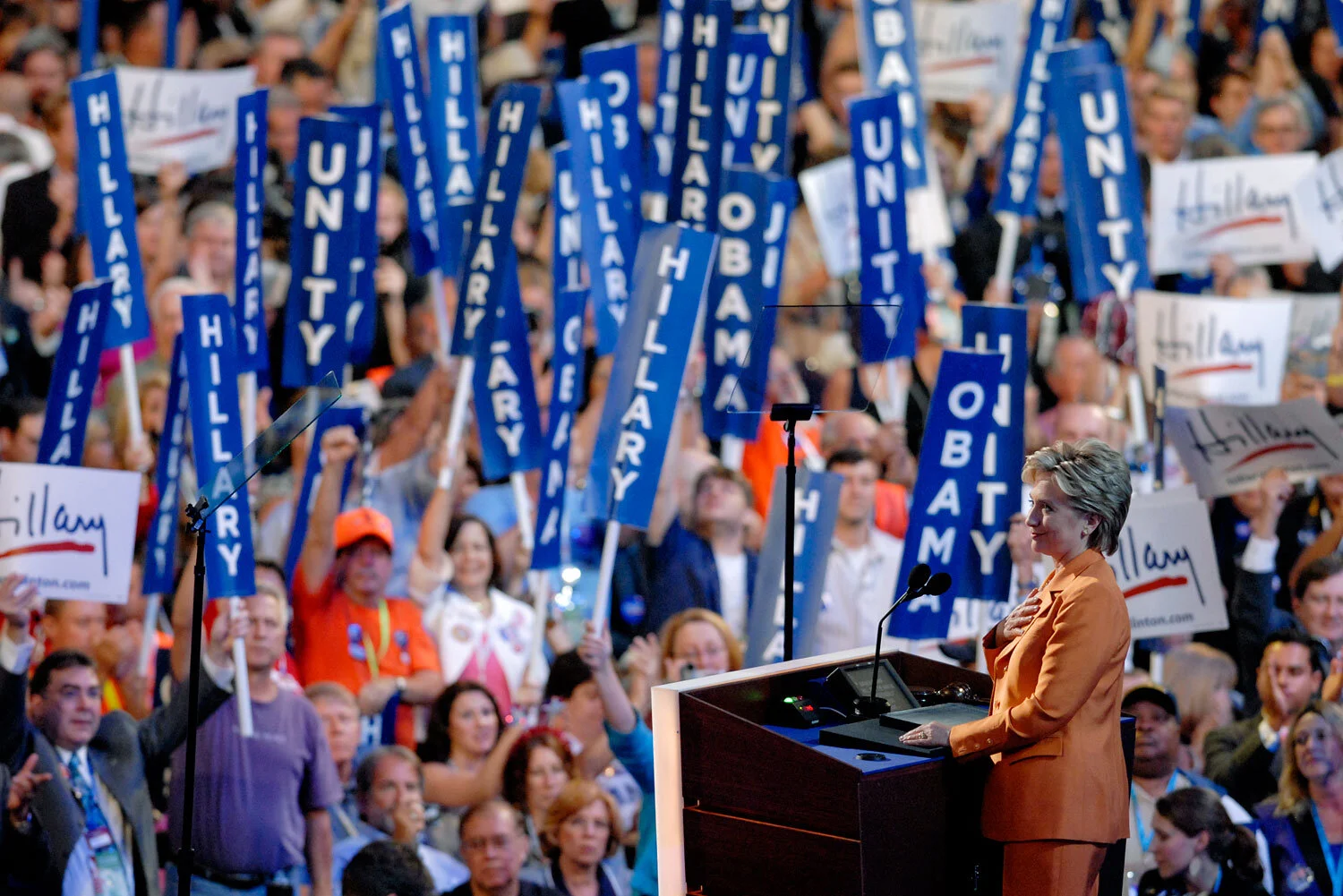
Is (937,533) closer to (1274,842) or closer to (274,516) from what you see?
(1274,842)

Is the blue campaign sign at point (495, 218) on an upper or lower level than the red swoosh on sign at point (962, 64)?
lower

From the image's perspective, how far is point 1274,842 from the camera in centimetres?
624

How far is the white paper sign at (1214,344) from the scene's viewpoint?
23.7 ft

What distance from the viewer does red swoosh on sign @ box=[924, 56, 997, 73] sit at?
9.27 metres

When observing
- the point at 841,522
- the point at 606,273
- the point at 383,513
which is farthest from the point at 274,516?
the point at 841,522

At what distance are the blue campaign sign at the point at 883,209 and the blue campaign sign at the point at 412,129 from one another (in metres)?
1.97

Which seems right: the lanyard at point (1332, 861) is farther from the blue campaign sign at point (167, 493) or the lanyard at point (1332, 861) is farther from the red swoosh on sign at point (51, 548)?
the red swoosh on sign at point (51, 548)

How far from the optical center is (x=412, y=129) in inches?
293

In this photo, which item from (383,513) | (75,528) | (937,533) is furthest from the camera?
(383,513)

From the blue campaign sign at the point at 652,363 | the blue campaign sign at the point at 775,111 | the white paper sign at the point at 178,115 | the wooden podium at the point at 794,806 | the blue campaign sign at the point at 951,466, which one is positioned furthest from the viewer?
the white paper sign at the point at 178,115

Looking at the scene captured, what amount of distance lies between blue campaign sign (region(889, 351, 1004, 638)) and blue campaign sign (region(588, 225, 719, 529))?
0.97m

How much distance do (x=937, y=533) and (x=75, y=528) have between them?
10.1 feet

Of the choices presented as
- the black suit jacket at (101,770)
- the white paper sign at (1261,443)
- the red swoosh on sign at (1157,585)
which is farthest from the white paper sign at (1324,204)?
the black suit jacket at (101,770)

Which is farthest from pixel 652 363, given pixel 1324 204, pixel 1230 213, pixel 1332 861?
pixel 1324 204
